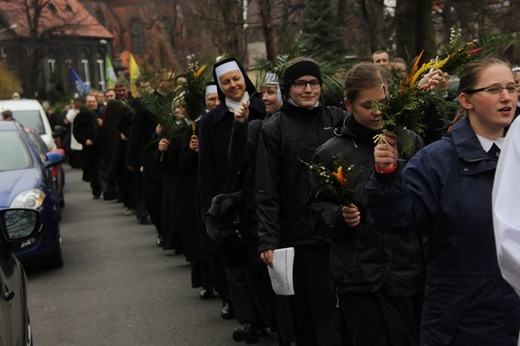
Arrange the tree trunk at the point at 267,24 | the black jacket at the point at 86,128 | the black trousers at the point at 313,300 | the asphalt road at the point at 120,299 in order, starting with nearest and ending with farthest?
the black trousers at the point at 313,300 → the asphalt road at the point at 120,299 → the black jacket at the point at 86,128 → the tree trunk at the point at 267,24

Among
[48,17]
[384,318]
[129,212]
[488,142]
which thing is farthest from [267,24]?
[48,17]

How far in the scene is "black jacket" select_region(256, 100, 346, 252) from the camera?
6617mm

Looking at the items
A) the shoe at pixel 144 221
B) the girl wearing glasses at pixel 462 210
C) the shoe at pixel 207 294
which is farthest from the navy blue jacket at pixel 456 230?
the shoe at pixel 144 221

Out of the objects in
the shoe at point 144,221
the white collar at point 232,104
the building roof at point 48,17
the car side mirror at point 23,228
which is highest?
the building roof at point 48,17

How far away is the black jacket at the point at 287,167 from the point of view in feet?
21.7

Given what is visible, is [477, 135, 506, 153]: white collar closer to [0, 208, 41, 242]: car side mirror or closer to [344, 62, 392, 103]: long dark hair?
[344, 62, 392, 103]: long dark hair

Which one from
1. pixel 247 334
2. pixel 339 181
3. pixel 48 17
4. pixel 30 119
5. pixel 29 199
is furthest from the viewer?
pixel 48 17

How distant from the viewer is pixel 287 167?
21.9 ft

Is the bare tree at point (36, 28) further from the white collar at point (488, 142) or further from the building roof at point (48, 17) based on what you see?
the white collar at point (488, 142)

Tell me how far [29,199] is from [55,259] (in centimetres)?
117

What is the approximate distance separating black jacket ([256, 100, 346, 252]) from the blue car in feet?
16.2

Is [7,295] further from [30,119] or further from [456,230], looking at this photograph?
[30,119]

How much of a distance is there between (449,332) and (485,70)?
1017mm

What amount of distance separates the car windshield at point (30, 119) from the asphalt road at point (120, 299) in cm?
791
